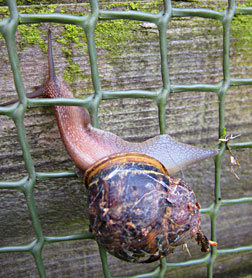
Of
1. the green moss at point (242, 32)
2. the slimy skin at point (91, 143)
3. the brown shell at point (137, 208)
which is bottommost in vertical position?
the brown shell at point (137, 208)

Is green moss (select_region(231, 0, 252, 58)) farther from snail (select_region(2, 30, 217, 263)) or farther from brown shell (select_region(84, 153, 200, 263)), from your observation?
brown shell (select_region(84, 153, 200, 263))

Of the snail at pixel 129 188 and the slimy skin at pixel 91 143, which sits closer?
the snail at pixel 129 188

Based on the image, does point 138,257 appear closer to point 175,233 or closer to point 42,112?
point 175,233

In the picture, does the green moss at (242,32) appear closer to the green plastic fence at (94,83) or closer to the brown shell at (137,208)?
the green plastic fence at (94,83)

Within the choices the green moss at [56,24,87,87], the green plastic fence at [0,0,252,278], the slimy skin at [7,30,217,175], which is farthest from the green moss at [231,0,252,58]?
the green moss at [56,24,87,87]

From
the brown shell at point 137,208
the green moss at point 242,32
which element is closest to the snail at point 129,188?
the brown shell at point 137,208

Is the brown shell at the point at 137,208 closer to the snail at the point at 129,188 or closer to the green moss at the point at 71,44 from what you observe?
the snail at the point at 129,188

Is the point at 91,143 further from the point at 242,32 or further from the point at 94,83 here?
the point at 242,32

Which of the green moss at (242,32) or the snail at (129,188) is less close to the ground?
the green moss at (242,32)
